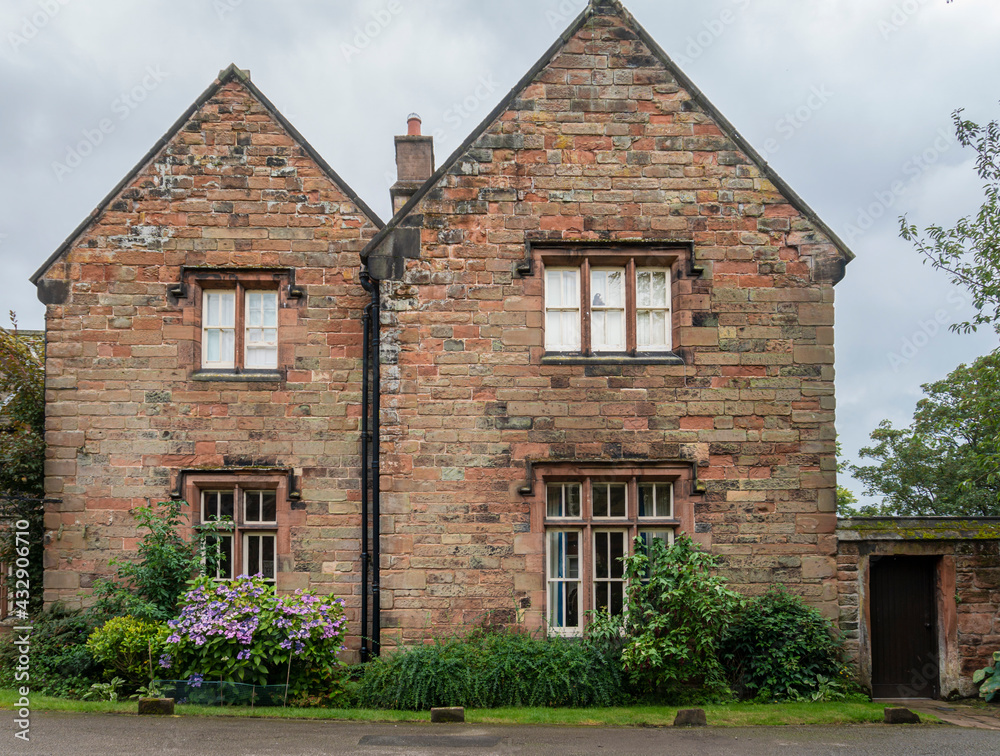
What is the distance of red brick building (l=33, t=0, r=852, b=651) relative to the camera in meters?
10.8

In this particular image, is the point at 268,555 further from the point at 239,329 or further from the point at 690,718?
the point at 690,718

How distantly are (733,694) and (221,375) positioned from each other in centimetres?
823

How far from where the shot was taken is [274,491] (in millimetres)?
11539

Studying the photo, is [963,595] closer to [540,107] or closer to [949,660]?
[949,660]

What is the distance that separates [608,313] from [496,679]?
508 centimetres

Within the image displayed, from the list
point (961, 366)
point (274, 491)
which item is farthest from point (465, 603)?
point (961, 366)

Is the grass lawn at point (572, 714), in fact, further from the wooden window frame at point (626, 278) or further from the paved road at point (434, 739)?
the wooden window frame at point (626, 278)

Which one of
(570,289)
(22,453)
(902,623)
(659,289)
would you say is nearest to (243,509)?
(22,453)

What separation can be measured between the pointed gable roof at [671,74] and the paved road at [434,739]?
6.19m

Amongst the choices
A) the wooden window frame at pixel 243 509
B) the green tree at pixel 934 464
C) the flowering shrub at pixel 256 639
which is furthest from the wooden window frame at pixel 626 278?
the green tree at pixel 934 464

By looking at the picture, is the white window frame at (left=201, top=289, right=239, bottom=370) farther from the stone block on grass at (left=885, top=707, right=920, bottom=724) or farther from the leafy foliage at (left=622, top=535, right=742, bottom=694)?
the stone block on grass at (left=885, top=707, right=920, bottom=724)

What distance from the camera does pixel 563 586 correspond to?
423 inches

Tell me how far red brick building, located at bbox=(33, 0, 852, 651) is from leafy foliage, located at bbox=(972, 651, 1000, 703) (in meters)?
2.31

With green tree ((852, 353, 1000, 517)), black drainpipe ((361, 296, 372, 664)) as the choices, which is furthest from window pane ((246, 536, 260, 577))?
green tree ((852, 353, 1000, 517))
